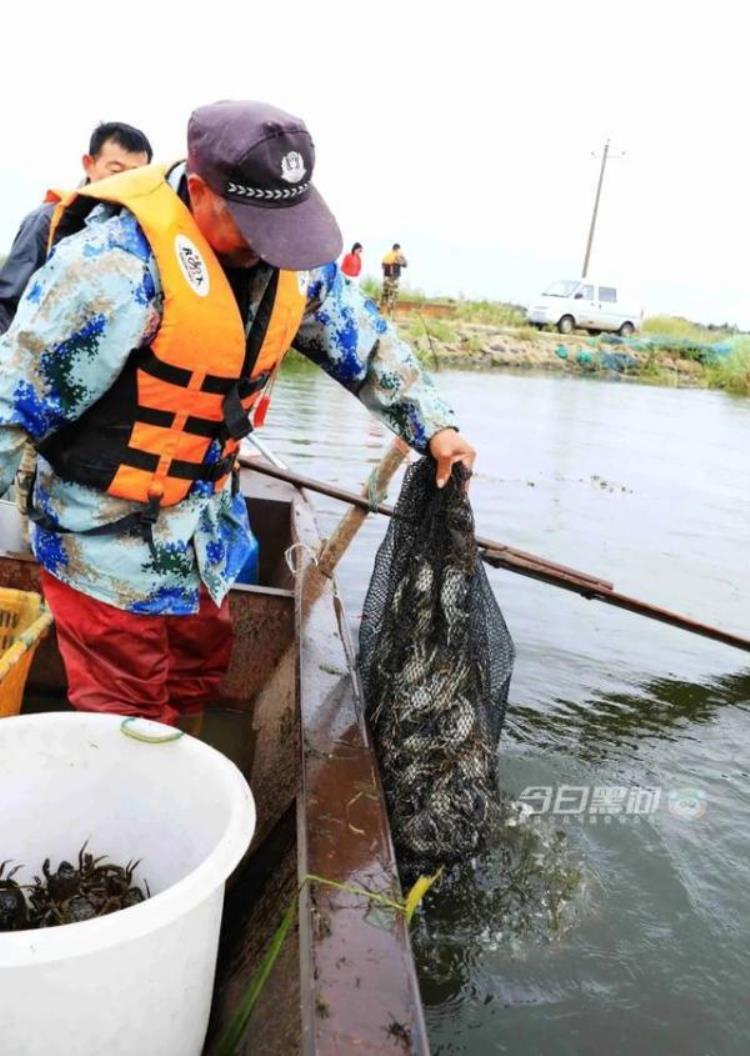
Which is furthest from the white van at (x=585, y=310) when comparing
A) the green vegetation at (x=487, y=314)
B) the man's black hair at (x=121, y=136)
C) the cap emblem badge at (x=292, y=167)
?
the cap emblem badge at (x=292, y=167)

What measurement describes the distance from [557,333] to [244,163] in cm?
3237

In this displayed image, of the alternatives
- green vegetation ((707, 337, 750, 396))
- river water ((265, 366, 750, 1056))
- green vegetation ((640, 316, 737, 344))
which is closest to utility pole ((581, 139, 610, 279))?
green vegetation ((640, 316, 737, 344))

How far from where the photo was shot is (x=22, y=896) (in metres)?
1.92

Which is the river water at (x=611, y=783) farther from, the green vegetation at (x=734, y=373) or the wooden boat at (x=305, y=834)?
the green vegetation at (x=734, y=373)

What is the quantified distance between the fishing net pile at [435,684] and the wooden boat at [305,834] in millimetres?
155

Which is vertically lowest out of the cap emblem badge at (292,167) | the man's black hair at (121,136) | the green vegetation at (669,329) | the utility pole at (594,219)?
the cap emblem badge at (292,167)

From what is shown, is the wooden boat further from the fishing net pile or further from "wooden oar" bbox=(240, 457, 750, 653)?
"wooden oar" bbox=(240, 457, 750, 653)

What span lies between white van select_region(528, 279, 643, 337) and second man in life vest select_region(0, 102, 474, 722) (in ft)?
107

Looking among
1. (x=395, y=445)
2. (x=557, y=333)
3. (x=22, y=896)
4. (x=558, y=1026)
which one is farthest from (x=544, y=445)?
(x=557, y=333)

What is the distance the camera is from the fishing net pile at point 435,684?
2719mm

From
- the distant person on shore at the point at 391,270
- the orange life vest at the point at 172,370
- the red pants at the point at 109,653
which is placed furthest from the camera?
the distant person on shore at the point at 391,270

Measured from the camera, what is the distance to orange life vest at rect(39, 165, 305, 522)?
2305mm

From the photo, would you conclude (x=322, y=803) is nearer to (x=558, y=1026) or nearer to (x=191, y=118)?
(x=558, y=1026)

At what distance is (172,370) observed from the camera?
2.38 metres
